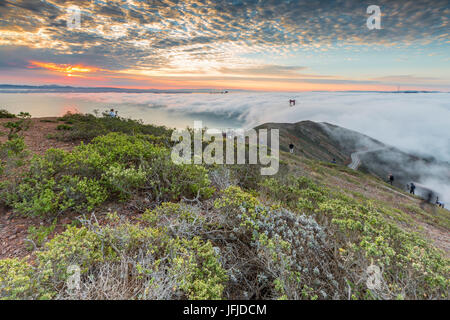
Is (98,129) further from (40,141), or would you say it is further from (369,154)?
(369,154)

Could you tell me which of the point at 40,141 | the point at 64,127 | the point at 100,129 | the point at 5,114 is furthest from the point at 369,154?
the point at 5,114

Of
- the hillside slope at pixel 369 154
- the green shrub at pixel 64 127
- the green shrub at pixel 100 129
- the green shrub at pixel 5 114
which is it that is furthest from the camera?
the hillside slope at pixel 369 154

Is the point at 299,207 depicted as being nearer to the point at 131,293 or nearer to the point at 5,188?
the point at 131,293

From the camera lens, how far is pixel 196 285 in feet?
7.21

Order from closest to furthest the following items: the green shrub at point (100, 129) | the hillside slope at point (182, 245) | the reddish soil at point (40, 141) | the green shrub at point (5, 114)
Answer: the hillside slope at point (182, 245), the reddish soil at point (40, 141), the green shrub at point (100, 129), the green shrub at point (5, 114)

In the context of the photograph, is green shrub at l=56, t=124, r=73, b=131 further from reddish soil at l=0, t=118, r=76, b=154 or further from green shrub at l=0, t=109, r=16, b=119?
green shrub at l=0, t=109, r=16, b=119

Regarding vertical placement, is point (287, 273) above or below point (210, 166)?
below

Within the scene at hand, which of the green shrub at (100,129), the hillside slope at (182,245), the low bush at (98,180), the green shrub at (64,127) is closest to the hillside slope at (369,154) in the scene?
the green shrub at (100,129)

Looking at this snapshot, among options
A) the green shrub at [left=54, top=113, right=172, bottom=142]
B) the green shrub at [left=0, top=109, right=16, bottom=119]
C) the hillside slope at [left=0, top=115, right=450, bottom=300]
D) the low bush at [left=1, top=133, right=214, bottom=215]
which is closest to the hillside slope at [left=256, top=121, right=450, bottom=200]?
the green shrub at [left=54, top=113, right=172, bottom=142]

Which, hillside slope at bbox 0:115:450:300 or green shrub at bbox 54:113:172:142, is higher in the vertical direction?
green shrub at bbox 54:113:172:142

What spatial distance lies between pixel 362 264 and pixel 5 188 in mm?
6116

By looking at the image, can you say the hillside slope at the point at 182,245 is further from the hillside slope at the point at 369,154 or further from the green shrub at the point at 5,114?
the hillside slope at the point at 369,154
